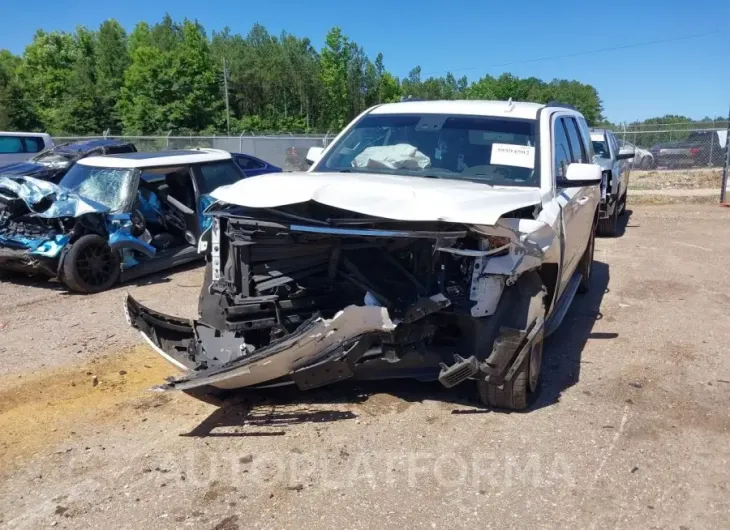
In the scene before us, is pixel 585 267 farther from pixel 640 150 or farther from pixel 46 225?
pixel 640 150

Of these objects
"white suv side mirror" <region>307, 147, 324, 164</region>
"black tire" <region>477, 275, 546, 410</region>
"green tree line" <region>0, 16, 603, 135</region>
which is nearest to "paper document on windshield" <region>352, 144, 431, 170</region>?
"white suv side mirror" <region>307, 147, 324, 164</region>

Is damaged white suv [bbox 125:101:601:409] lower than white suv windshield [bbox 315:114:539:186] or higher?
lower

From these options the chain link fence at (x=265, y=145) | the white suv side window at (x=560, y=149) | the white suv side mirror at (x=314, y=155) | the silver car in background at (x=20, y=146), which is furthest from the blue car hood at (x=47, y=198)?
the chain link fence at (x=265, y=145)

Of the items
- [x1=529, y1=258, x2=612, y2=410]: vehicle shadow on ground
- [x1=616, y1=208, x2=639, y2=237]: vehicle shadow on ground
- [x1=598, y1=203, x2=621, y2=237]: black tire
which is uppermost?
[x1=598, y1=203, x2=621, y2=237]: black tire

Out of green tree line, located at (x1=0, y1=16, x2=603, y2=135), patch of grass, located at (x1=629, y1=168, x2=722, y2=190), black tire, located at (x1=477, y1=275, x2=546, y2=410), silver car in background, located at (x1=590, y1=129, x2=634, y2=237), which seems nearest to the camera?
black tire, located at (x1=477, y1=275, x2=546, y2=410)

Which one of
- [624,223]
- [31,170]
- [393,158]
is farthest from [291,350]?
[31,170]

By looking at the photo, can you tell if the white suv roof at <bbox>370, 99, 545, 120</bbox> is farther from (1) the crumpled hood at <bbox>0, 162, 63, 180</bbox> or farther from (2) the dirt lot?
(1) the crumpled hood at <bbox>0, 162, 63, 180</bbox>

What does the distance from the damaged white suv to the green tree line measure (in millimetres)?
35769

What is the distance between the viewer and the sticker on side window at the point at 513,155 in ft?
15.3

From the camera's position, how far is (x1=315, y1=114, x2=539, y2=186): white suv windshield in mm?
4664

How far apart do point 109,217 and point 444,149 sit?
4634 mm

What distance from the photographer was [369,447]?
12.2 ft

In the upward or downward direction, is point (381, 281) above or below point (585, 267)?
above

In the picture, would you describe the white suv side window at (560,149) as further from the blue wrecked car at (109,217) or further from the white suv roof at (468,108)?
the blue wrecked car at (109,217)
